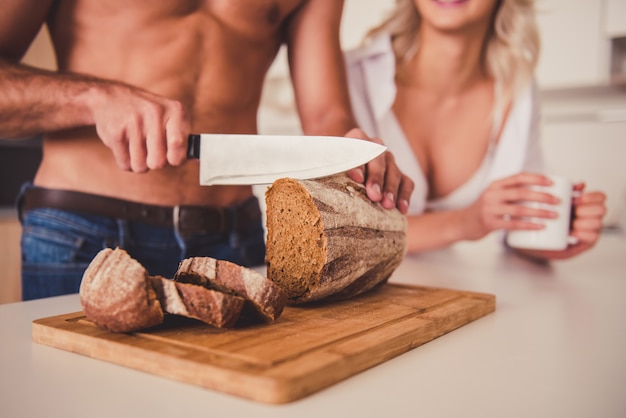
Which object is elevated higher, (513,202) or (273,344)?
(513,202)

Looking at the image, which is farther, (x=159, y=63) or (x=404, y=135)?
(x=404, y=135)

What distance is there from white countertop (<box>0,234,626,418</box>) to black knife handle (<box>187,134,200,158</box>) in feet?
1.17

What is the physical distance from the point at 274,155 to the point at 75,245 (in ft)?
1.80

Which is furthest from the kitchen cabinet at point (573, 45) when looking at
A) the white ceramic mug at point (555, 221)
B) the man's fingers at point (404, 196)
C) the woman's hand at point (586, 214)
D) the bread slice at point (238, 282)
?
the bread slice at point (238, 282)

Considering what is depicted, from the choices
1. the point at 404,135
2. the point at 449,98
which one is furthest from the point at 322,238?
the point at 449,98

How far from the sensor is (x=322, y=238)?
95 cm

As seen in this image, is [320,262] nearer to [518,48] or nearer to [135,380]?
[135,380]

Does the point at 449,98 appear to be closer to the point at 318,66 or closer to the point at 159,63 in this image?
the point at 318,66

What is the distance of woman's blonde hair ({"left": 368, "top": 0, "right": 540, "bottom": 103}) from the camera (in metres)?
2.15

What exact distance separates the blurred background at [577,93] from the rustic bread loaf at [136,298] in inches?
104

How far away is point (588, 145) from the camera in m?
4.07

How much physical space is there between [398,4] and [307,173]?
58.7 inches

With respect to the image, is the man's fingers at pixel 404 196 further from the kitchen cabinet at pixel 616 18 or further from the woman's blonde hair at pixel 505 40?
the kitchen cabinet at pixel 616 18

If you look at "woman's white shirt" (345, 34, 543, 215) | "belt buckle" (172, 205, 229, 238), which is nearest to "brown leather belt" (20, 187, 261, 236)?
"belt buckle" (172, 205, 229, 238)
